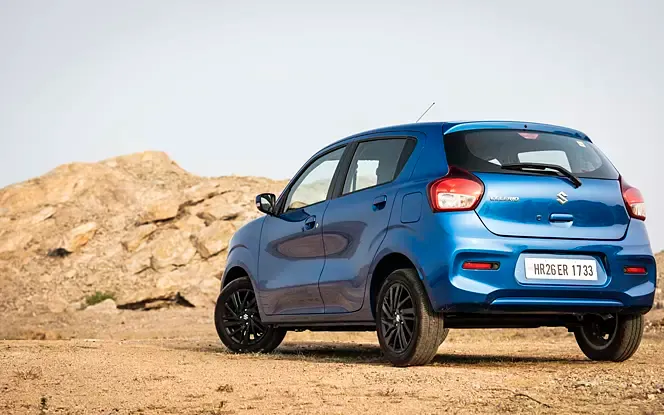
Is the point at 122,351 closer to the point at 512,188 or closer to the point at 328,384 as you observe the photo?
the point at 328,384

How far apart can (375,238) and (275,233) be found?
1877 millimetres

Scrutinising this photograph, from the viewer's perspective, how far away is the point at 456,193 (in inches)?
265

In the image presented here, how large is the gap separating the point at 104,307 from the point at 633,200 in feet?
63.6

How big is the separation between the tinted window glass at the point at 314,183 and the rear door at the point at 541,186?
1.62m

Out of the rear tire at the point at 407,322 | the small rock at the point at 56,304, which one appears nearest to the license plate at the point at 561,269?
the rear tire at the point at 407,322

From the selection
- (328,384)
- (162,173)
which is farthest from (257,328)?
(162,173)

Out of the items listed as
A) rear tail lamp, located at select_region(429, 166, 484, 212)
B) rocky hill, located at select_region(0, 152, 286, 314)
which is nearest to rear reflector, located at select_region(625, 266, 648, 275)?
rear tail lamp, located at select_region(429, 166, 484, 212)

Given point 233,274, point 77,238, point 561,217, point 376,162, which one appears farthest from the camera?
point 77,238

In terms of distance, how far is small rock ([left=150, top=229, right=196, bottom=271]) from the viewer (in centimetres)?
2630

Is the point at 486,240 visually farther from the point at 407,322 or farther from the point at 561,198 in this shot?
the point at 407,322

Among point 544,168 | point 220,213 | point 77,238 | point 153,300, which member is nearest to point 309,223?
point 544,168

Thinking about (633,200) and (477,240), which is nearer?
(477,240)

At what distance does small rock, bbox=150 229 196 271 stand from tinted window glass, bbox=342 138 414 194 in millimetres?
18586

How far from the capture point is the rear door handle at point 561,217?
684 cm
